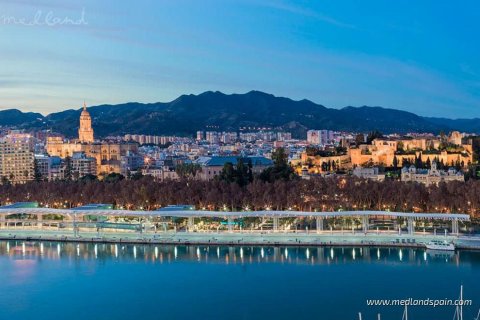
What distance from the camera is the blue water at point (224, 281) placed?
46.6 ft

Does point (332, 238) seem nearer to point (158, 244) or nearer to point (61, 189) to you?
point (158, 244)

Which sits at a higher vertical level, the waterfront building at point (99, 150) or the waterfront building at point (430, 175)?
the waterfront building at point (99, 150)

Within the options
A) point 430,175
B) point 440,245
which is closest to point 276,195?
point 440,245

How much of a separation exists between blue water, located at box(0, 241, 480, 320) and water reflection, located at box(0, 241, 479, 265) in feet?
0.09

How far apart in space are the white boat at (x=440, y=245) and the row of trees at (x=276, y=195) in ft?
12.9

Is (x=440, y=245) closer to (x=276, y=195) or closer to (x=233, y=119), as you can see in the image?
(x=276, y=195)

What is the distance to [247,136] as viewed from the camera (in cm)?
9475

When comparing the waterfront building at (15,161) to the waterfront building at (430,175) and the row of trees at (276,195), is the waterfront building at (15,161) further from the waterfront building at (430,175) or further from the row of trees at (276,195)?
the waterfront building at (430,175)

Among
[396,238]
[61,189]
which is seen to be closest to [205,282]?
[396,238]

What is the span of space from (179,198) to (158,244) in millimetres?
5434
